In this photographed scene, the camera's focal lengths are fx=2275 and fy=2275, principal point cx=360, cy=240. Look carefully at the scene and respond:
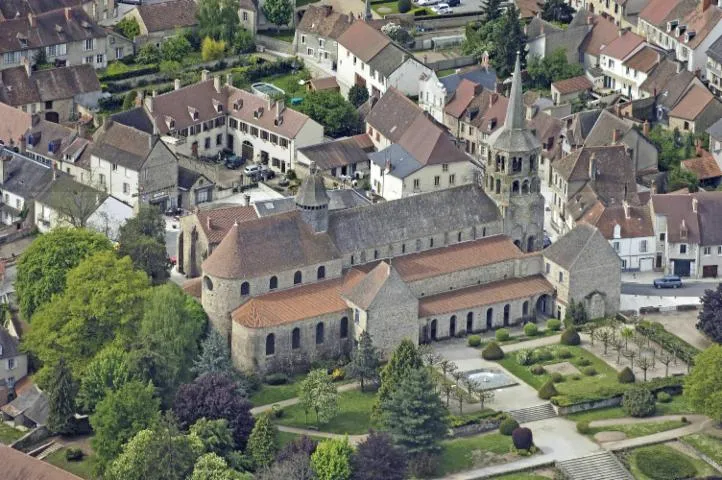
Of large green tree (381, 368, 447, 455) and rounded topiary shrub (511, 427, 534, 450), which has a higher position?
large green tree (381, 368, 447, 455)

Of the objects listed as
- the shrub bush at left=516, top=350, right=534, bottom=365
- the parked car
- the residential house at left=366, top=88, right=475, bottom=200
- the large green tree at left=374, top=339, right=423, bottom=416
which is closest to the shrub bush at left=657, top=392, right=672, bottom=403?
the shrub bush at left=516, top=350, right=534, bottom=365

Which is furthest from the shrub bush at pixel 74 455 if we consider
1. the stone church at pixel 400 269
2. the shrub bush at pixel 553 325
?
the shrub bush at pixel 553 325

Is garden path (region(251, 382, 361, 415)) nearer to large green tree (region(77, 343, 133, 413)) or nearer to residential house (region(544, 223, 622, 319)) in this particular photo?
large green tree (region(77, 343, 133, 413))

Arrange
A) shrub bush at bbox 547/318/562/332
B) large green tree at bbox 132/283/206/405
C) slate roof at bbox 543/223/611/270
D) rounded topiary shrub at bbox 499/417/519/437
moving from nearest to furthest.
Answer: rounded topiary shrub at bbox 499/417/519/437 → large green tree at bbox 132/283/206/405 → shrub bush at bbox 547/318/562/332 → slate roof at bbox 543/223/611/270

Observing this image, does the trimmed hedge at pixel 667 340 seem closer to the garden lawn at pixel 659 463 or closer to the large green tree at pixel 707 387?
the large green tree at pixel 707 387

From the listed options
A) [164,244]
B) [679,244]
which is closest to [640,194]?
[679,244]

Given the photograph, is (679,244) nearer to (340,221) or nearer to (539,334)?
(539,334)

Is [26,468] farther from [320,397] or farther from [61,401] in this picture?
[320,397]
